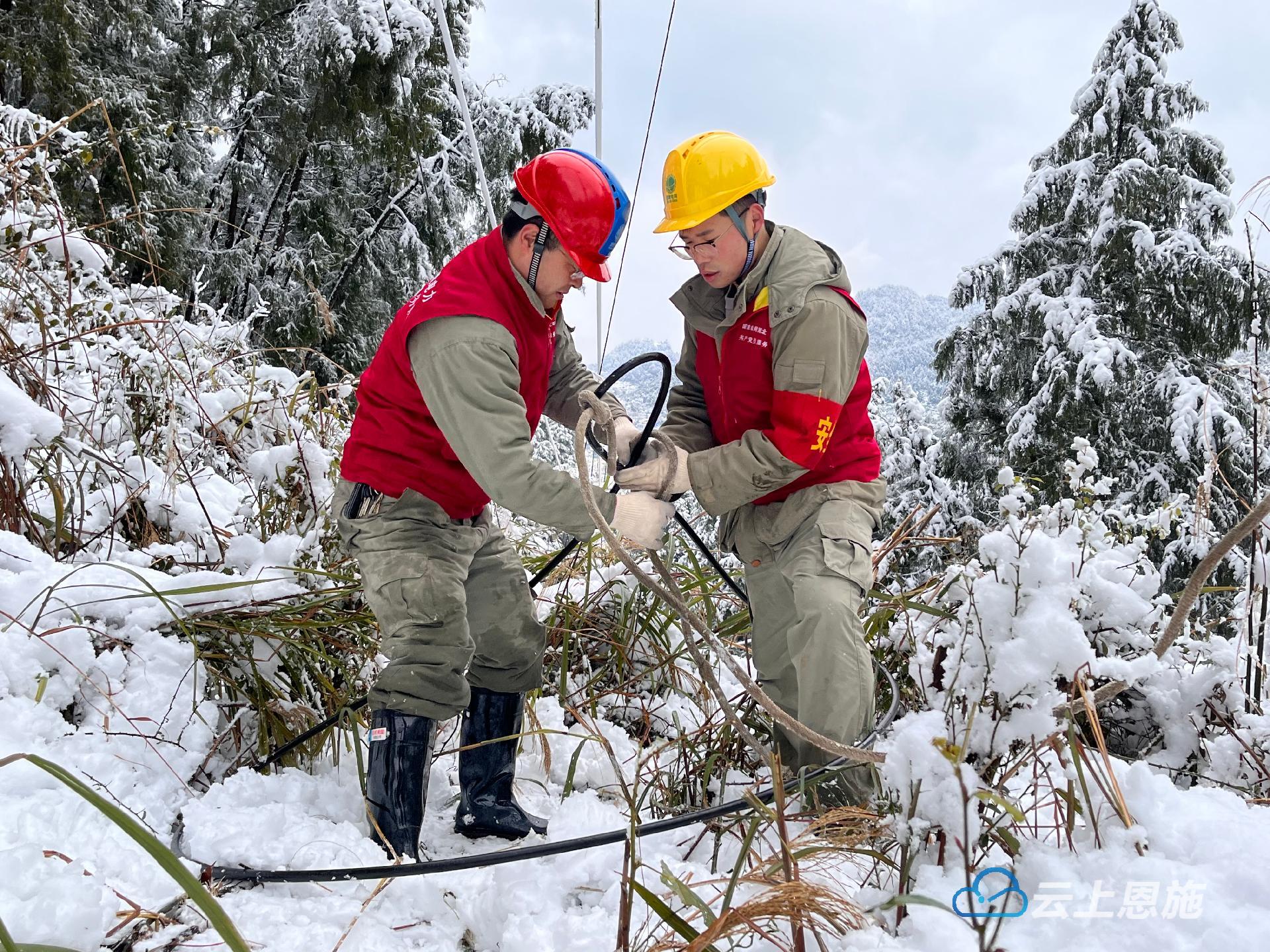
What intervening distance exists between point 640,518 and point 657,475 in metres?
0.16

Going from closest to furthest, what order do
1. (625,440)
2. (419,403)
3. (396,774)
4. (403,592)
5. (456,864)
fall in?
(456,864) → (396,774) → (403,592) → (419,403) → (625,440)

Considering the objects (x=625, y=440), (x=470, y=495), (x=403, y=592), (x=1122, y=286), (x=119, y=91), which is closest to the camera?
(x=403, y=592)

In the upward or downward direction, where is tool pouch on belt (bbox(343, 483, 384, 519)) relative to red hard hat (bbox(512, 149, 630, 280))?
downward

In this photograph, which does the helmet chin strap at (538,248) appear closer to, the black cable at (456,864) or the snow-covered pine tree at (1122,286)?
the black cable at (456,864)

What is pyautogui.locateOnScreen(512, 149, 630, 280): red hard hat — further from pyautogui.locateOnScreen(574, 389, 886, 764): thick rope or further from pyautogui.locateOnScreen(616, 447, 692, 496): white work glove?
pyautogui.locateOnScreen(574, 389, 886, 764): thick rope

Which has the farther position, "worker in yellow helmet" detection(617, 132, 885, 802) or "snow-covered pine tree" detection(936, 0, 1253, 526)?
"snow-covered pine tree" detection(936, 0, 1253, 526)

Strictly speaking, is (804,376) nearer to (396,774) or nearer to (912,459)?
(396,774)

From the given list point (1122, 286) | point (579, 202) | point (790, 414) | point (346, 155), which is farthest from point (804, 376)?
point (1122, 286)

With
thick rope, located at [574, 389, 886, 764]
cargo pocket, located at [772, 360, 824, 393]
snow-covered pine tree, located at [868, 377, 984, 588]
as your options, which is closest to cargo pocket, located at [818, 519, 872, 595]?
cargo pocket, located at [772, 360, 824, 393]

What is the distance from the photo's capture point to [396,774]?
214 centimetres

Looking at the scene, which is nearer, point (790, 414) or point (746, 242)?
point (790, 414)

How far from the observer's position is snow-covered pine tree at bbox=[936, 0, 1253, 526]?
A: 1289 centimetres

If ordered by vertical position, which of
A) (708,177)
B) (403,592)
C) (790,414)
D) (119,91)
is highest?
(119,91)
